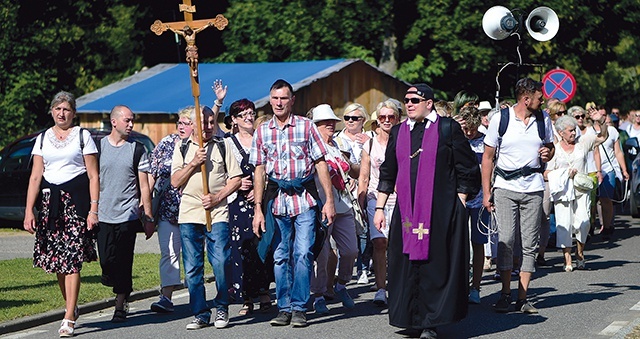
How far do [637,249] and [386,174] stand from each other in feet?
25.9

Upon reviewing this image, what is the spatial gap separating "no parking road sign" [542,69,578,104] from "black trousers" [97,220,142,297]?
45.3 feet

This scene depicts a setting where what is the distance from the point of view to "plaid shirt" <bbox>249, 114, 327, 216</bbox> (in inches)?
409

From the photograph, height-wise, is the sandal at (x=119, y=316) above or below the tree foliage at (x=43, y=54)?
below

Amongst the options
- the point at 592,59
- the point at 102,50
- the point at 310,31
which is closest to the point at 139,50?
the point at 102,50

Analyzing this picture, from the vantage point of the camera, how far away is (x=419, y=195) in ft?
31.5

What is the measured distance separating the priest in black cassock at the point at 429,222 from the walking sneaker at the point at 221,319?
5.06 feet

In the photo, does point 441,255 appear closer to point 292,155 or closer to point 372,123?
point 292,155

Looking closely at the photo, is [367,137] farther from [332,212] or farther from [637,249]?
[637,249]

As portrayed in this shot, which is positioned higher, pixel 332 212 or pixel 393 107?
pixel 393 107

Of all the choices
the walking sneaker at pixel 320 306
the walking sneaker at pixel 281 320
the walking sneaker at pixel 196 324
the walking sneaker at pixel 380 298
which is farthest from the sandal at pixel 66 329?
the walking sneaker at pixel 380 298

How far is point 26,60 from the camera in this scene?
3103cm

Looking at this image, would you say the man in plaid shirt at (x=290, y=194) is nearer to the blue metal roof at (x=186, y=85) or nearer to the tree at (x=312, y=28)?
the blue metal roof at (x=186, y=85)

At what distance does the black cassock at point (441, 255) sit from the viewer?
9492 mm

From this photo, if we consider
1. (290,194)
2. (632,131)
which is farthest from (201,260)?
(632,131)
